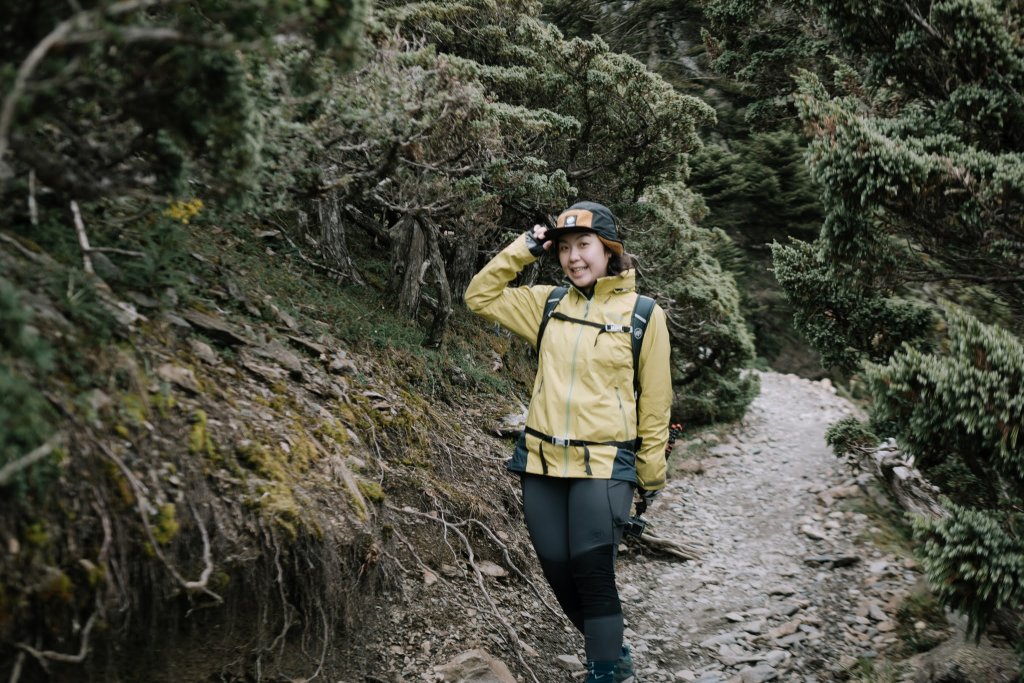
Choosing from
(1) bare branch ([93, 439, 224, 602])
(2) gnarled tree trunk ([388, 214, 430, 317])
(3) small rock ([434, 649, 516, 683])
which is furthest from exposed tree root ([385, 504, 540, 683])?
(2) gnarled tree trunk ([388, 214, 430, 317])

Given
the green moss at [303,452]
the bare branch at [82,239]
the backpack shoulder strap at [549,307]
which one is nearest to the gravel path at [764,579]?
the backpack shoulder strap at [549,307]

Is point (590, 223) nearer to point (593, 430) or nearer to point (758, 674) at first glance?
point (593, 430)

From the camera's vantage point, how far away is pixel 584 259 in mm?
3826

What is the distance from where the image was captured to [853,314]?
605 centimetres

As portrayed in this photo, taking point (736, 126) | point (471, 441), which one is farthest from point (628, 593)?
point (736, 126)

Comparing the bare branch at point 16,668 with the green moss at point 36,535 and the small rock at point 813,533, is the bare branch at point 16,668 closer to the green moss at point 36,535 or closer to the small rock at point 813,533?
the green moss at point 36,535

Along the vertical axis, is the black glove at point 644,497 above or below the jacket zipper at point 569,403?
below

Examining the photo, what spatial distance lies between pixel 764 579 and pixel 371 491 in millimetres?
4415

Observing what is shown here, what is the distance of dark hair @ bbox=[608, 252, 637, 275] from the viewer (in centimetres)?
392

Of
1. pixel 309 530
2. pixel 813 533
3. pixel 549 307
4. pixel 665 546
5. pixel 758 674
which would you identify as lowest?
pixel 665 546

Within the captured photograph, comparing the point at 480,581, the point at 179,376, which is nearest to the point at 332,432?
the point at 179,376

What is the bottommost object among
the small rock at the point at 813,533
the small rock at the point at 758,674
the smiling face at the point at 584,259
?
the small rock at the point at 813,533

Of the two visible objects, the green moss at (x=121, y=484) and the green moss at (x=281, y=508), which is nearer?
the green moss at (x=121, y=484)

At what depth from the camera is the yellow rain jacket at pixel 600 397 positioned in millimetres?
3555
